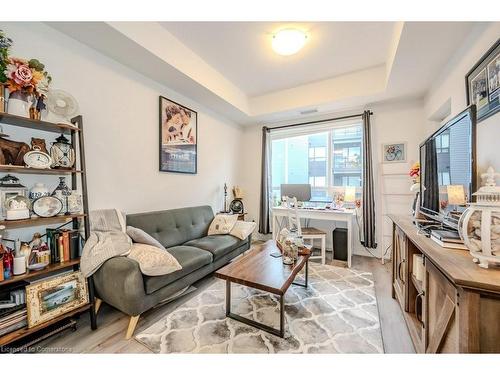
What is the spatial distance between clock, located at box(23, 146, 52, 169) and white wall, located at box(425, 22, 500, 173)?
308cm

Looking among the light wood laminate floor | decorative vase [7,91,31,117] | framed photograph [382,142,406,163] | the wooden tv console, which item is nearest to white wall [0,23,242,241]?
decorative vase [7,91,31,117]

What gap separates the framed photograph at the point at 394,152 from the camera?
313 centimetres

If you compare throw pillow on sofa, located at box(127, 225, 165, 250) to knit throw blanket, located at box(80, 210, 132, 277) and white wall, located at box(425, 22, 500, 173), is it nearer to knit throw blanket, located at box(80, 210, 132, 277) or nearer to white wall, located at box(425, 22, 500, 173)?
knit throw blanket, located at box(80, 210, 132, 277)

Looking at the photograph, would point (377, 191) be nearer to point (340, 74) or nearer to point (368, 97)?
point (368, 97)

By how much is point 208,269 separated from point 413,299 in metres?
1.90

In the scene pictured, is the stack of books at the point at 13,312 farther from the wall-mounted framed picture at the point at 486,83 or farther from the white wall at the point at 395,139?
the white wall at the point at 395,139

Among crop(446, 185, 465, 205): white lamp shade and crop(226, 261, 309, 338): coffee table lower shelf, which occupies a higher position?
crop(446, 185, 465, 205): white lamp shade

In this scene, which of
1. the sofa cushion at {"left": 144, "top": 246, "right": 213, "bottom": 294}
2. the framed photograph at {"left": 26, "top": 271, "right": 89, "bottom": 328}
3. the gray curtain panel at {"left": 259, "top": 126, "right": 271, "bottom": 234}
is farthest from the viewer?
the gray curtain panel at {"left": 259, "top": 126, "right": 271, "bottom": 234}

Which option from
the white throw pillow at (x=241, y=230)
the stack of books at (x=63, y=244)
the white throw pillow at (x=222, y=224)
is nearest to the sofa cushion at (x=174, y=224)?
the white throw pillow at (x=222, y=224)

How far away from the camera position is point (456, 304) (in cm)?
86

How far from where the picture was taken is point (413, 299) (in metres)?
1.68

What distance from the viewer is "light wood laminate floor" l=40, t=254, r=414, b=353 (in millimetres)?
1439
